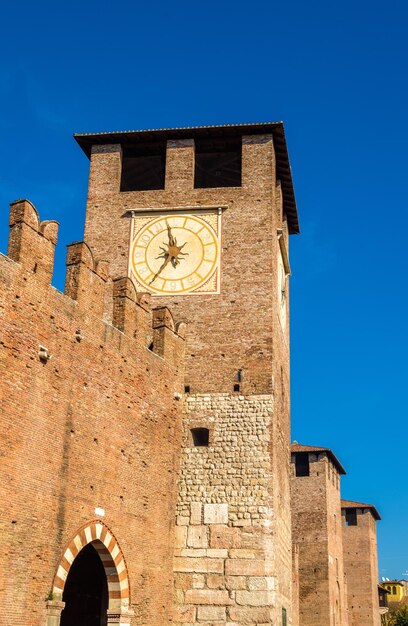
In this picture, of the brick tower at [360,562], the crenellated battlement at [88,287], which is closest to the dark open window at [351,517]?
the brick tower at [360,562]

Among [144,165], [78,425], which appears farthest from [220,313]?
[78,425]

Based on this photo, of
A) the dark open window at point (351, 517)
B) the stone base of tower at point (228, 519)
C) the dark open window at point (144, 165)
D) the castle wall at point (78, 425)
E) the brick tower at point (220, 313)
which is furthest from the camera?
the dark open window at point (351, 517)

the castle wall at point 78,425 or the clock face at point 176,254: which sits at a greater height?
the clock face at point 176,254

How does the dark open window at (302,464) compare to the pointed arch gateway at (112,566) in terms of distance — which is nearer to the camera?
the pointed arch gateway at (112,566)

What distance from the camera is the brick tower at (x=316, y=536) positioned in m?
31.8

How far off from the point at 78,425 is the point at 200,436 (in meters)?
4.48

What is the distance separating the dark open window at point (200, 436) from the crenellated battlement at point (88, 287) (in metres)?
1.51

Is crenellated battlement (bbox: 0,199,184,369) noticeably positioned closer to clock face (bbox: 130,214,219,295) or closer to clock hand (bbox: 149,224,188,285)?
clock face (bbox: 130,214,219,295)

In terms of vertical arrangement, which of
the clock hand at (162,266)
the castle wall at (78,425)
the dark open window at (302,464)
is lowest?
the castle wall at (78,425)

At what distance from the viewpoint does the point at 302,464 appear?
34.8m

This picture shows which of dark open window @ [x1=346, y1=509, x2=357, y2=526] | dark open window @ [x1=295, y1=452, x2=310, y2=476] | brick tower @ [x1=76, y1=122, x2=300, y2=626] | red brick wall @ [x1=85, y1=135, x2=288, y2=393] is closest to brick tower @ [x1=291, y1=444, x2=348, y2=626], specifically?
dark open window @ [x1=295, y1=452, x2=310, y2=476]

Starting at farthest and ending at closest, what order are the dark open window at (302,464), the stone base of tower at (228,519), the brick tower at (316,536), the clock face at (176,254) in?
the dark open window at (302,464) < the brick tower at (316,536) < the clock face at (176,254) < the stone base of tower at (228,519)

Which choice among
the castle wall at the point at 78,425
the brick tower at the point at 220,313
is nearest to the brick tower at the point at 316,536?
the brick tower at the point at 220,313

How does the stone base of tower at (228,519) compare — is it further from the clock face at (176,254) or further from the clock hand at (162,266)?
the clock hand at (162,266)
